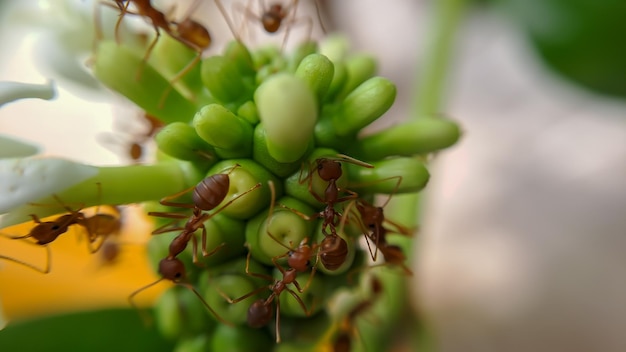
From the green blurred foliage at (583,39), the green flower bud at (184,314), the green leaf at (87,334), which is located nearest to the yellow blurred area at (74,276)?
the green leaf at (87,334)

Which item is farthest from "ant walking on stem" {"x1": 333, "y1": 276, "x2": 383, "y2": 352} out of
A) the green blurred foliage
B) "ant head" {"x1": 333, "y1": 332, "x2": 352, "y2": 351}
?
the green blurred foliage

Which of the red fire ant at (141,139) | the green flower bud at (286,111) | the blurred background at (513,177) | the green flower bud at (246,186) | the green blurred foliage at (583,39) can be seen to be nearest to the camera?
the green flower bud at (286,111)

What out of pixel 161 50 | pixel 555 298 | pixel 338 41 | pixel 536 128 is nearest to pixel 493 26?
pixel 536 128

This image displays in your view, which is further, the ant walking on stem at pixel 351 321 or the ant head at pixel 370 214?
the ant walking on stem at pixel 351 321

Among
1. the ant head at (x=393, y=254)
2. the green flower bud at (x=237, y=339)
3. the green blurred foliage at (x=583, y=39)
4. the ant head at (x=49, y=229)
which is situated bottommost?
the green flower bud at (x=237, y=339)

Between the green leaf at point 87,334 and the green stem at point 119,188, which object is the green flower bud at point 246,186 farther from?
the green leaf at point 87,334

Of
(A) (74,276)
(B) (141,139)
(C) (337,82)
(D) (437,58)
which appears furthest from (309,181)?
(D) (437,58)

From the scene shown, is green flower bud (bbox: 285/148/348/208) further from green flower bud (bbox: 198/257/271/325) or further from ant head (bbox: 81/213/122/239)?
ant head (bbox: 81/213/122/239)
